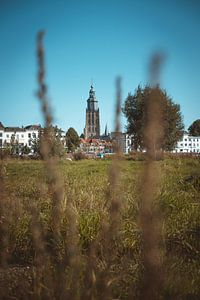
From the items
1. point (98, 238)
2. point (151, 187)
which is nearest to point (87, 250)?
point (98, 238)

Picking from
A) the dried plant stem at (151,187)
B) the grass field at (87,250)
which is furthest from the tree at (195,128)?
the dried plant stem at (151,187)

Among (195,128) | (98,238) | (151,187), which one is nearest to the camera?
(151,187)

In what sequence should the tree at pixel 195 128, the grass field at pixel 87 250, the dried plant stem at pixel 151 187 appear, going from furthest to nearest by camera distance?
the tree at pixel 195 128
the grass field at pixel 87 250
the dried plant stem at pixel 151 187

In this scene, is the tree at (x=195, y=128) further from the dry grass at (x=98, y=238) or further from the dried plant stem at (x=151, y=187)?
the dried plant stem at (x=151, y=187)

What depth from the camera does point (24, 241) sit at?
3.39m

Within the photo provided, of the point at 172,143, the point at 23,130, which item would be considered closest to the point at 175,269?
the point at 172,143

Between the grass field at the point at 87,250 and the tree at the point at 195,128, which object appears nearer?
the grass field at the point at 87,250

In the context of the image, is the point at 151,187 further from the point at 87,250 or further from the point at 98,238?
the point at 87,250

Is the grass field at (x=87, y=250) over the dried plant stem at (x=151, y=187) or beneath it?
beneath

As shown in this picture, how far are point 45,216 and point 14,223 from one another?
0.50m

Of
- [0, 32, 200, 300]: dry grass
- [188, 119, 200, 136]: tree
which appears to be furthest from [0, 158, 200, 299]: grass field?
[188, 119, 200, 136]: tree

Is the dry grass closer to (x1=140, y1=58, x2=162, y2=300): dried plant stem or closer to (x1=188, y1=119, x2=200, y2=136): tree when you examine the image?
(x1=140, y1=58, x2=162, y2=300): dried plant stem

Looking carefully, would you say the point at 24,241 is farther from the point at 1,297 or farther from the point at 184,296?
the point at 184,296

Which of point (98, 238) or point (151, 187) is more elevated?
point (151, 187)
